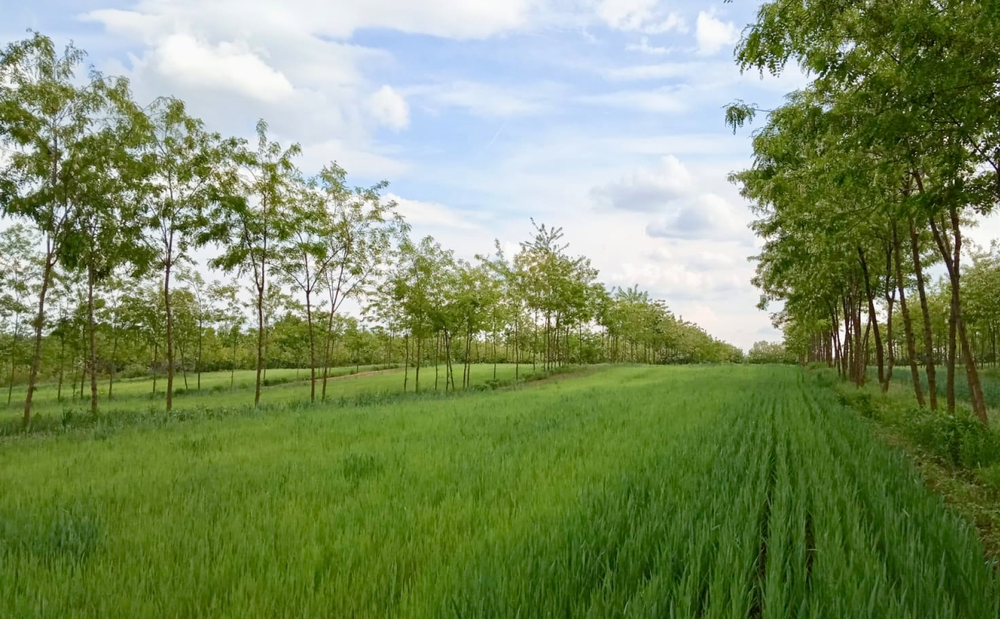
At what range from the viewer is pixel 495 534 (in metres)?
3.47

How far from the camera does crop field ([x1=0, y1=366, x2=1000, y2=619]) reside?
2605 millimetres

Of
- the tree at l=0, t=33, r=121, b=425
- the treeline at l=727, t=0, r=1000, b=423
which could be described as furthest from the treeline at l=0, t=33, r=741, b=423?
the treeline at l=727, t=0, r=1000, b=423

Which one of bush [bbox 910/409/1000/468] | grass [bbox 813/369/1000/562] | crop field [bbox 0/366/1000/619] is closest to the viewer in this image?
crop field [bbox 0/366/1000/619]

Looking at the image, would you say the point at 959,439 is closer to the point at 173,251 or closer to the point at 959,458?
the point at 959,458

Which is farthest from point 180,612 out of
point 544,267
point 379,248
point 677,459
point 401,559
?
point 544,267

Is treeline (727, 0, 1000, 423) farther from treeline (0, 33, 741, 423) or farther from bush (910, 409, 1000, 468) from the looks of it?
treeline (0, 33, 741, 423)

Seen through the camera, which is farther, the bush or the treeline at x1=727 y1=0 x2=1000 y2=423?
the bush

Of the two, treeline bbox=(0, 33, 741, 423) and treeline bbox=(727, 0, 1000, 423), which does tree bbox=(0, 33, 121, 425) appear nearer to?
treeline bbox=(0, 33, 741, 423)

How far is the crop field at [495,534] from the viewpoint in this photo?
8.55 ft

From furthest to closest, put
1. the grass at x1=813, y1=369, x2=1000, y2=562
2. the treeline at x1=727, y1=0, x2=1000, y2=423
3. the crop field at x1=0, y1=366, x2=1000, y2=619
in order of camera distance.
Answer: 1. the treeline at x1=727, y1=0, x2=1000, y2=423
2. the grass at x1=813, y1=369, x2=1000, y2=562
3. the crop field at x1=0, y1=366, x2=1000, y2=619

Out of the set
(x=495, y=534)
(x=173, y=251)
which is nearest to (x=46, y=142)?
(x=173, y=251)

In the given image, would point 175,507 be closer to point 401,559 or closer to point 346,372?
point 401,559

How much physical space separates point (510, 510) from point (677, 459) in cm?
251

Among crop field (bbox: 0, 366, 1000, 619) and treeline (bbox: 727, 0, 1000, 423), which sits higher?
treeline (bbox: 727, 0, 1000, 423)
